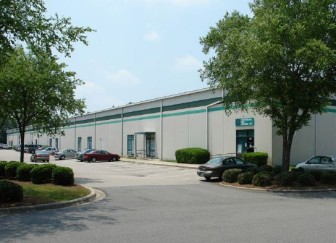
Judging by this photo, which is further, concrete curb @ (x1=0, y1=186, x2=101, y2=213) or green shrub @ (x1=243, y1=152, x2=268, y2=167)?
green shrub @ (x1=243, y1=152, x2=268, y2=167)

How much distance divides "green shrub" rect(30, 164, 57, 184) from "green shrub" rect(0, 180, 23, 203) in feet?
18.2

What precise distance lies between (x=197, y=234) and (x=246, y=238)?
105 cm

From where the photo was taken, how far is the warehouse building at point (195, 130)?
39.0 metres

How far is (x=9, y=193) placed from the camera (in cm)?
1384

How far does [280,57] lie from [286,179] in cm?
563

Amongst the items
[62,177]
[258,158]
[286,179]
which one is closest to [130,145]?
[258,158]

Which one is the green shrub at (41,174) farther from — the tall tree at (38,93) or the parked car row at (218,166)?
the parked car row at (218,166)

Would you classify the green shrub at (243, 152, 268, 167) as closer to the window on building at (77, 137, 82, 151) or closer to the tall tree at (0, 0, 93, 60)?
the tall tree at (0, 0, 93, 60)

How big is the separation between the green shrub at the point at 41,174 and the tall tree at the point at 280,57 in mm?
9405

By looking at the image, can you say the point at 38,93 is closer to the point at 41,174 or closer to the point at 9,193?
the point at 41,174

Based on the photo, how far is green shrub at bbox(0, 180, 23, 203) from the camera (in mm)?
13758

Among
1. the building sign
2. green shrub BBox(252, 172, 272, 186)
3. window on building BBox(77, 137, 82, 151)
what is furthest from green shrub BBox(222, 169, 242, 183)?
window on building BBox(77, 137, 82, 151)

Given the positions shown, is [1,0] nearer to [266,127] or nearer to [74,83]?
[74,83]

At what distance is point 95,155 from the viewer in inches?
2066
